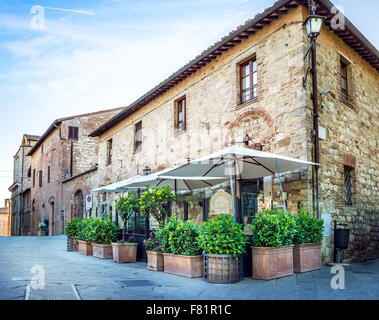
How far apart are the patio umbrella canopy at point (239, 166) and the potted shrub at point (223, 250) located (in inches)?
59.1

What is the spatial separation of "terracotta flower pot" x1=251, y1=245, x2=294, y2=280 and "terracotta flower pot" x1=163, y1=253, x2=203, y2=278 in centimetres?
93

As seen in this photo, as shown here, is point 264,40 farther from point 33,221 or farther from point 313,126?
point 33,221

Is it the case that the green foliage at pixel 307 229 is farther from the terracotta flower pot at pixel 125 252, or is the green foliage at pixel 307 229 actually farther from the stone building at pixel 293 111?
the terracotta flower pot at pixel 125 252

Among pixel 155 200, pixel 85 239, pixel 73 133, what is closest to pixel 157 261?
pixel 155 200

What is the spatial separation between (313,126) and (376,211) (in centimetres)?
388

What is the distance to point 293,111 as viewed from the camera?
835cm

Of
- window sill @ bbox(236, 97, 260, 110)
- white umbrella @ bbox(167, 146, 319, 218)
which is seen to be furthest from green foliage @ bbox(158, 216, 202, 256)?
window sill @ bbox(236, 97, 260, 110)

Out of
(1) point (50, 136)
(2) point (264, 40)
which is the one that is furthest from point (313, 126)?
(1) point (50, 136)

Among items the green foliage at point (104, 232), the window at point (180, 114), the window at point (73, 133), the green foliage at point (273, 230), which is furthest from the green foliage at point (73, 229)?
Result: the window at point (73, 133)

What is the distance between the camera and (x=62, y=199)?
2434 centimetres

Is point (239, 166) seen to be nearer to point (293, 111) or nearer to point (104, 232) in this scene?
point (293, 111)

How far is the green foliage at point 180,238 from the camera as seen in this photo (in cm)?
656

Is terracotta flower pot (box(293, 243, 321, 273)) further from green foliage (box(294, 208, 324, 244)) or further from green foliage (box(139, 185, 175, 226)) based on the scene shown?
green foliage (box(139, 185, 175, 226))

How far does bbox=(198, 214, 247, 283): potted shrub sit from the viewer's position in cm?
587
